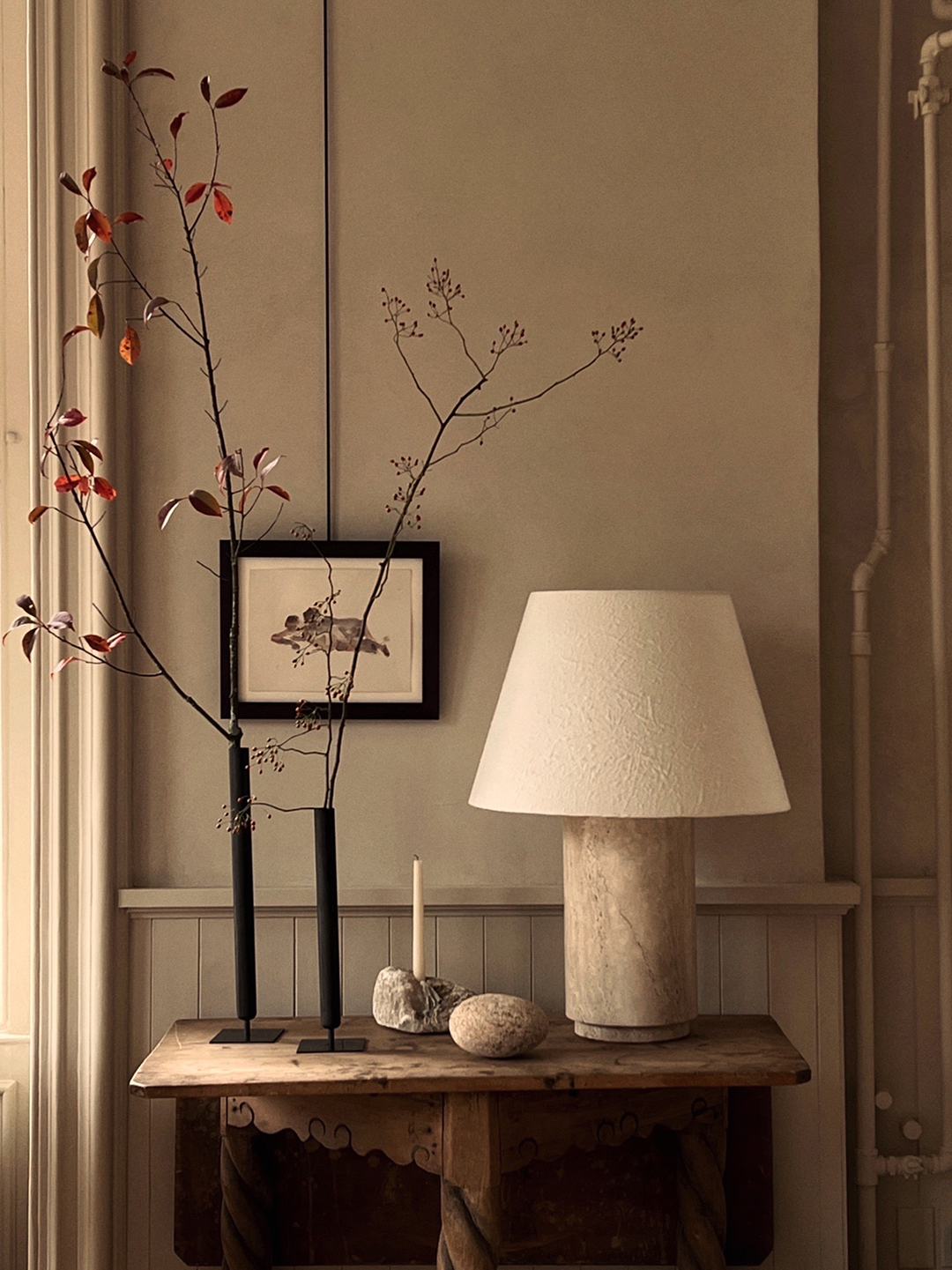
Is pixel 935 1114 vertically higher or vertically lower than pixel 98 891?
lower

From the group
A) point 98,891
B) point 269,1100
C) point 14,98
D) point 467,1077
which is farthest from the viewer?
point 14,98

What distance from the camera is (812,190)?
87.0 inches

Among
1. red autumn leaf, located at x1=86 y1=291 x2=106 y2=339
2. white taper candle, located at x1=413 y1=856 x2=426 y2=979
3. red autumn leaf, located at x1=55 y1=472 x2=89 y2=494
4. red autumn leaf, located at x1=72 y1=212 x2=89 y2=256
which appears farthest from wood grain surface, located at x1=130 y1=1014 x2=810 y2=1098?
red autumn leaf, located at x1=72 y1=212 x2=89 y2=256

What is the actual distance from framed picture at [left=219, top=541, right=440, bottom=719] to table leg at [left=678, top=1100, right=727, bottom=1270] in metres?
0.82

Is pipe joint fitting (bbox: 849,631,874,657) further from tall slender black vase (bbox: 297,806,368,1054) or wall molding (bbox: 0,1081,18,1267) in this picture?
wall molding (bbox: 0,1081,18,1267)

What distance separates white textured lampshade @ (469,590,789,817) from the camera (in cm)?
179

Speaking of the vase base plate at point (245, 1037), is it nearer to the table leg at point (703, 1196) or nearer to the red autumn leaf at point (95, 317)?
the table leg at point (703, 1196)

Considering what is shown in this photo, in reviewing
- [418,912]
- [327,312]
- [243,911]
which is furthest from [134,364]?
[418,912]

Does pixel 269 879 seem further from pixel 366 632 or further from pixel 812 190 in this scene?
pixel 812 190

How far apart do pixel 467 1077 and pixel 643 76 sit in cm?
172

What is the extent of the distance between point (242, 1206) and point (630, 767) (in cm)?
98

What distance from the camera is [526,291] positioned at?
7.25 ft

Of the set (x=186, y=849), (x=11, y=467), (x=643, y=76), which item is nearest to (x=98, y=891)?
(x=186, y=849)

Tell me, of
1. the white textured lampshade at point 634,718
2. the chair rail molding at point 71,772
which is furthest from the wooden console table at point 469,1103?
the white textured lampshade at point 634,718
